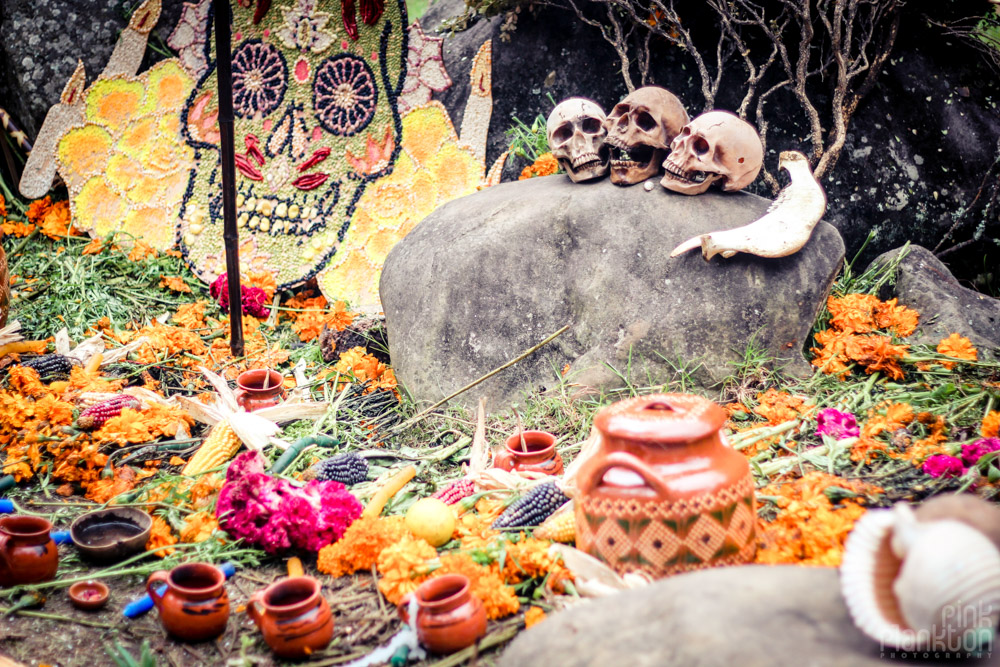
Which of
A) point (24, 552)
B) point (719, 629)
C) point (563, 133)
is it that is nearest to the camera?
point (719, 629)

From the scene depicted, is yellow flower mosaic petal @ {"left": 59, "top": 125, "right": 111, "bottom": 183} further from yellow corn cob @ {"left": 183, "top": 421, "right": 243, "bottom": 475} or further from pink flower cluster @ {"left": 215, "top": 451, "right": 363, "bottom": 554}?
pink flower cluster @ {"left": 215, "top": 451, "right": 363, "bottom": 554}

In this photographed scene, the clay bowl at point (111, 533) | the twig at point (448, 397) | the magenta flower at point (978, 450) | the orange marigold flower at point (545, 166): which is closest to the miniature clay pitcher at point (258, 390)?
the twig at point (448, 397)

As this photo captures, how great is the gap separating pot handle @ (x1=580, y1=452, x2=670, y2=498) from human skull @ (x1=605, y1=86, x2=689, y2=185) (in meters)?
2.14

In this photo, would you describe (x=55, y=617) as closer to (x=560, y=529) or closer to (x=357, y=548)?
(x=357, y=548)

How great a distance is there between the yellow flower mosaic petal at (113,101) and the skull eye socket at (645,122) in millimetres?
3645

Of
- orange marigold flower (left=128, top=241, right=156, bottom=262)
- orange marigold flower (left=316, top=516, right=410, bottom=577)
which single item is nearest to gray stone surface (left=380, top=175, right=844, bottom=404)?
orange marigold flower (left=316, top=516, right=410, bottom=577)

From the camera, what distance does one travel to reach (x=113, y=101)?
523 centimetres

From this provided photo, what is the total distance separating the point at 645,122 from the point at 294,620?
2816mm

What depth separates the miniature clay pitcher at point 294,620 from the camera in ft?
6.23

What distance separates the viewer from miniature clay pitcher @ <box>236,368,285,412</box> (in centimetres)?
343

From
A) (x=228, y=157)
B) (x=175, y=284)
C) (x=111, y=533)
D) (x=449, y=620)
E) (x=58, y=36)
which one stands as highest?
(x=58, y=36)

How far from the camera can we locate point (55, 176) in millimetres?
5344

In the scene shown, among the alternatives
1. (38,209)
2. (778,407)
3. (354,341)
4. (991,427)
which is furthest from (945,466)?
(38,209)

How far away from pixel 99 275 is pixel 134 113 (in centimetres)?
120
